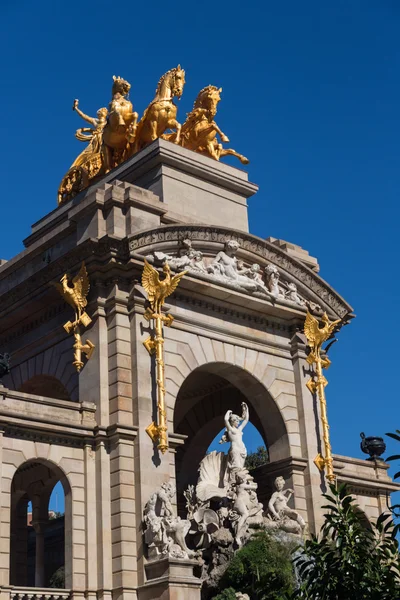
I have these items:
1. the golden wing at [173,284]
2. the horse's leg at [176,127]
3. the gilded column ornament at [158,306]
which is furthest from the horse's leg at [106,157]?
the golden wing at [173,284]

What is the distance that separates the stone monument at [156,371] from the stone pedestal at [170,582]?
5cm

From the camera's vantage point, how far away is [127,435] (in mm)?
31281

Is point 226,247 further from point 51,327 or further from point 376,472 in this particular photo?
point 376,472

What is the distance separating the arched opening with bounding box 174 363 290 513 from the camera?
3644 cm

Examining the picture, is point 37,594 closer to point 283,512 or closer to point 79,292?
point 283,512

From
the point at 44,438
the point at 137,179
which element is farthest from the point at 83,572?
the point at 137,179

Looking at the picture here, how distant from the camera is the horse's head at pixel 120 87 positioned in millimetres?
39750

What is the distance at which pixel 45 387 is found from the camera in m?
37.2

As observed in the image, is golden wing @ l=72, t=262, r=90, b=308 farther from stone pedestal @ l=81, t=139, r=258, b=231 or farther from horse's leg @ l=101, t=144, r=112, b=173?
horse's leg @ l=101, t=144, r=112, b=173

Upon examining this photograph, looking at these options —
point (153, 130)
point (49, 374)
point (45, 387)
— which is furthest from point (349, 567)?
point (153, 130)

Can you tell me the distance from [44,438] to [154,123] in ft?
45.9

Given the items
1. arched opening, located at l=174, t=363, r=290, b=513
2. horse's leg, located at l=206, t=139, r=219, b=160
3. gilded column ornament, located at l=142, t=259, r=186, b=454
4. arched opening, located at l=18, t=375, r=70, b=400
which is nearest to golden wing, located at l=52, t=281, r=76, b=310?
gilded column ornament, located at l=142, t=259, r=186, b=454

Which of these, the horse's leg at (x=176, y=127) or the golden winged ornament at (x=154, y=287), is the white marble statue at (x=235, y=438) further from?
the horse's leg at (x=176, y=127)

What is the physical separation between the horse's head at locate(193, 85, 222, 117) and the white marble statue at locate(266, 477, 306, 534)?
14.6m
